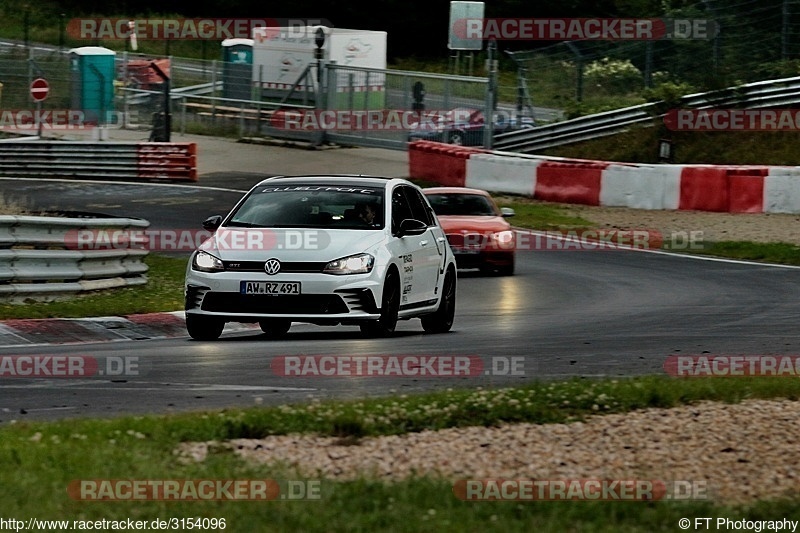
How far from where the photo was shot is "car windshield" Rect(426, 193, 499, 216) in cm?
2238

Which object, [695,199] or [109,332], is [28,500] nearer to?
[109,332]

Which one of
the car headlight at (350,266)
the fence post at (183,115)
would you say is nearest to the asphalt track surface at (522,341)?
the car headlight at (350,266)

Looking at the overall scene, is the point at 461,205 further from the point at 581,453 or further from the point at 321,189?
the point at 581,453

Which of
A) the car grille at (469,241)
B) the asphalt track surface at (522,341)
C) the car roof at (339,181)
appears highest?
the car roof at (339,181)

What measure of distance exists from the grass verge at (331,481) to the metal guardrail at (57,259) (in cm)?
719

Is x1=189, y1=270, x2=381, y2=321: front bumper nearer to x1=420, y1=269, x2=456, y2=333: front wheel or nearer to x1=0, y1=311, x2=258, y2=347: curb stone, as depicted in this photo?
x1=0, y1=311, x2=258, y2=347: curb stone

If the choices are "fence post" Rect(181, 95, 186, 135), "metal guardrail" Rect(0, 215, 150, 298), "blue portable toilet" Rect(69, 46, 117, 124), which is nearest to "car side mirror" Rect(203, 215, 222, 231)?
"metal guardrail" Rect(0, 215, 150, 298)

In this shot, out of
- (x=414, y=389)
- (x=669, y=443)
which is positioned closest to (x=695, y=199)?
(x=414, y=389)

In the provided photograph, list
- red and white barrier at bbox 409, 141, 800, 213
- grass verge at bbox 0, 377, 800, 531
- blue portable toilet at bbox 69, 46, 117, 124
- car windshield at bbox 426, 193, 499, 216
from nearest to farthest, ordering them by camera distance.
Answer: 1. grass verge at bbox 0, 377, 800, 531
2. car windshield at bbox 426, 193, 499, 216
3. red and white barrier at bbox 409, 141, 800, 213
4. blue portable toilet at bbox 69, 46, 117, 124

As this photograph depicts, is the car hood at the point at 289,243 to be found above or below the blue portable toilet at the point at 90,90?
below

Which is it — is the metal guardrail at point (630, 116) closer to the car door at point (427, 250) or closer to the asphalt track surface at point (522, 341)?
the asphalt track surface at point (522, 341)

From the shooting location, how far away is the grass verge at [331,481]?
20.1 ft

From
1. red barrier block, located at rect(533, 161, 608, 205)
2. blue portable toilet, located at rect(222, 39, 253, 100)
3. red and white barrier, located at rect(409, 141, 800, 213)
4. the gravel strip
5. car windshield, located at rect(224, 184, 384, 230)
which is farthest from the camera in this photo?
blue portable toilet, located at rect(222, 39, 253, 100)

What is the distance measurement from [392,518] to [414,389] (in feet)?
13.3
